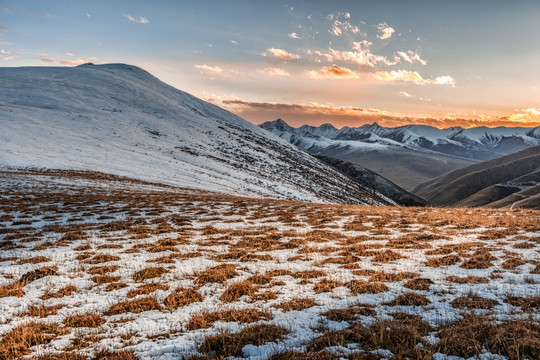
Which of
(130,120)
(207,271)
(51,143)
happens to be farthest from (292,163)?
(207,271)

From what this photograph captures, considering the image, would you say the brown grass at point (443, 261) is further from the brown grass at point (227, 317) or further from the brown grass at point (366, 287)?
the brown grass at point (227, 317)

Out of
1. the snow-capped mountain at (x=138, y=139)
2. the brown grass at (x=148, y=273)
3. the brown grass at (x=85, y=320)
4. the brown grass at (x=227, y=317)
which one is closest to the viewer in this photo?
the brown grass at (x=227, y=317)

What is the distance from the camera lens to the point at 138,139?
96.9 meters

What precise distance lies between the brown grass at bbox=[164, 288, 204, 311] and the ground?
39 millimetres

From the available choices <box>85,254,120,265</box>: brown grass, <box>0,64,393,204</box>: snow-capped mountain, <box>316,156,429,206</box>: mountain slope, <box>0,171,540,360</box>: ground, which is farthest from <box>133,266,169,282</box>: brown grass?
<box>316,156,429,206</box>: mountain slope

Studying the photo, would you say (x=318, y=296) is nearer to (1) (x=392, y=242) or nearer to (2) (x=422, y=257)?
(2) (x=422, y=257)

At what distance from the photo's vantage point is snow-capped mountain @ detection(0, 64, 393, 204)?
200 feet

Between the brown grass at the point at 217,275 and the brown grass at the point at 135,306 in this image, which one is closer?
the brown grass at the point at 135,306

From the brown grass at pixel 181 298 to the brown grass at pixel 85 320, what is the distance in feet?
6.04

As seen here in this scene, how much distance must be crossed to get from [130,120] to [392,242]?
412ft

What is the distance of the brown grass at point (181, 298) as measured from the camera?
9078mm

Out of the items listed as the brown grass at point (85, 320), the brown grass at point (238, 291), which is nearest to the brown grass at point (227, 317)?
the brown grass at point (238, 291)

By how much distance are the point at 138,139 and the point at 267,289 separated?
9875cm

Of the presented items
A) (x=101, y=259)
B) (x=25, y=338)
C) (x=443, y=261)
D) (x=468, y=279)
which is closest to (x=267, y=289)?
(x=25, y=338)
